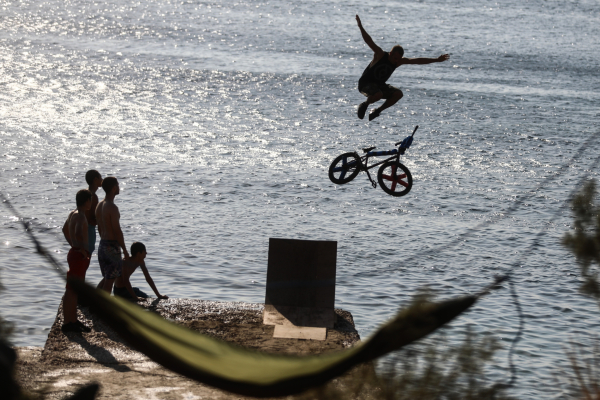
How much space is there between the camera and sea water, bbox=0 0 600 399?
18984 mm

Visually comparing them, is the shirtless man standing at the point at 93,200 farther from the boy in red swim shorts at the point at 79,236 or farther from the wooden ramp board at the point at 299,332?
the wooden ramp board at the point at 299,332

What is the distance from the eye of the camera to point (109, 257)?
1128 cm

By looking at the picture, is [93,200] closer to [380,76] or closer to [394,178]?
[380,76]

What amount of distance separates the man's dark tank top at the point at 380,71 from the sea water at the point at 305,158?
6572mm

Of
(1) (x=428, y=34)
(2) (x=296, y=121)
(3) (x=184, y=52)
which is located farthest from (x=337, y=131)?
(1) (x=428, y=34)

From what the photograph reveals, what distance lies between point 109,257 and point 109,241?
242 mm

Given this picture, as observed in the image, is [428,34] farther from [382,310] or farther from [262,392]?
[262,392]

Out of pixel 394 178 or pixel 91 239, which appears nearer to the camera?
pixel 91 239

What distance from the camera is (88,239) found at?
34.8ft

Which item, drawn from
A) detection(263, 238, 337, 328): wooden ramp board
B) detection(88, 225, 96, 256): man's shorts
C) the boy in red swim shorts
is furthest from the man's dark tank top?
detection(88, 225, 96, 256): man's shorts

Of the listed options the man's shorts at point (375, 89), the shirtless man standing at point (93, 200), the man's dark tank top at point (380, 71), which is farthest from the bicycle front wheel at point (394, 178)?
the shirtless man standing at point (93, 200)

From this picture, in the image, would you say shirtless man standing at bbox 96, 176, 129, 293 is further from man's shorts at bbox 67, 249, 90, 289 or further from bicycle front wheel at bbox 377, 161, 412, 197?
bicycle front wheel at bbox 377, 161, 412, 197

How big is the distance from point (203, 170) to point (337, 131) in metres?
8.09

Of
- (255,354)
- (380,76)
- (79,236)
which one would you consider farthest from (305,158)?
(255,354)
